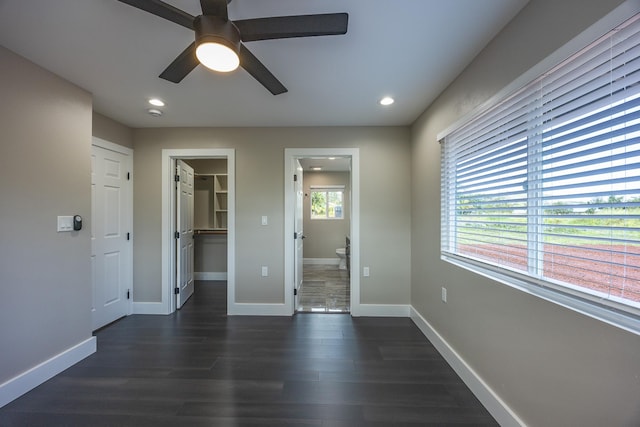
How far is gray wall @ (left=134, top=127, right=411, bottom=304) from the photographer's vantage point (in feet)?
10.2

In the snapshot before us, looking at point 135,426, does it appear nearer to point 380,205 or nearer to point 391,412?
point 391,412

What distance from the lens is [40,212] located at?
1.89 m

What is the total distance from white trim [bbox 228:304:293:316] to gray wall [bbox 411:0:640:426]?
69.7 inches

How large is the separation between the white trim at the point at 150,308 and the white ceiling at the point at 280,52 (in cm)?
223

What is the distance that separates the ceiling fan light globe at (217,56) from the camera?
3.90 feet

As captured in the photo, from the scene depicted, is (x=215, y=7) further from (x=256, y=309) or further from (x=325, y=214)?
(x=325, y=214)

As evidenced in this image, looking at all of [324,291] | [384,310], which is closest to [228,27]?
[384,310]

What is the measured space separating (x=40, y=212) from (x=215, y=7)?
201 cm

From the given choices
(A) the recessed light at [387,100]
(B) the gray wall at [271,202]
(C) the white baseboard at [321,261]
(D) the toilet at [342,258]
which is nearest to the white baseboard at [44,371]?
(B) the gray wall at [271,202]

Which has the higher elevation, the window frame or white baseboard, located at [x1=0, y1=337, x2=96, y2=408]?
the window frame

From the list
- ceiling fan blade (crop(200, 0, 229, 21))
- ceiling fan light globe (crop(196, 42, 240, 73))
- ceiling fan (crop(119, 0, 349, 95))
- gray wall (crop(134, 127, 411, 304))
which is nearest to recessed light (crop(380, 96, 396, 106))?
gray wall (crop(134, 127, 411, 304))

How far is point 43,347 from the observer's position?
1.90m

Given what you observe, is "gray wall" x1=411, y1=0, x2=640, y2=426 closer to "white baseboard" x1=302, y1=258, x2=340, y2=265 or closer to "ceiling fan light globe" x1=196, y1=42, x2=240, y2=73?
"ceiling fan light globe" x1=196, y1=42, x2=240, y2=73

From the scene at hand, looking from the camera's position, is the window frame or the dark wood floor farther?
the window frame
